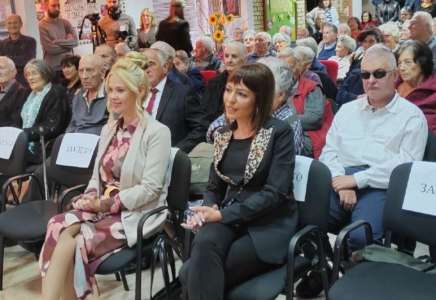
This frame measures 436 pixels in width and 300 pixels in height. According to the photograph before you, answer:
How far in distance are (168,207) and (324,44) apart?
554 cm

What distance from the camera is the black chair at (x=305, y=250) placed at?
2037 millimetres

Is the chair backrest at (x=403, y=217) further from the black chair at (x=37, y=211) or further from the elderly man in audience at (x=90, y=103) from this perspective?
the elderly man in audience at (x=90, y=103)

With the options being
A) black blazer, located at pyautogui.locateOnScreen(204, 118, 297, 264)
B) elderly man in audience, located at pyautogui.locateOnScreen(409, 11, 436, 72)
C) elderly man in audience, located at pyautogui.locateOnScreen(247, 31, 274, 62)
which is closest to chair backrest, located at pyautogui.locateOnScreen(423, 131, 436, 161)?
black blazer, located at pyautogui.locateOnScreen(204, 118, 297, 264)

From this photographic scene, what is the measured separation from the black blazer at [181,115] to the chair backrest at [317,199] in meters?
1.35

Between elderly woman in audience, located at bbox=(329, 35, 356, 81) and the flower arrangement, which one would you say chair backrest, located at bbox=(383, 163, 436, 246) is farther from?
the flower arrangement

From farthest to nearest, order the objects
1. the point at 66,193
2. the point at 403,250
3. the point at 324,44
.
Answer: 1. the point at 324,44
2. the point at 66,193
3. the point at 403,250

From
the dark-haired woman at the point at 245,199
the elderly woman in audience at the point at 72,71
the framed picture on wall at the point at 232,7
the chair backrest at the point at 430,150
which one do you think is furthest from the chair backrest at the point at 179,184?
the framed picture on wall at the point at 232,7

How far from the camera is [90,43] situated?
857cm

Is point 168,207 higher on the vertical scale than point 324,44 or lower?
lower

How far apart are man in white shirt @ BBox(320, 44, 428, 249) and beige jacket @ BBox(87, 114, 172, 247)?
79 cm

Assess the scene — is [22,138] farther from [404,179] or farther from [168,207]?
[404,179]

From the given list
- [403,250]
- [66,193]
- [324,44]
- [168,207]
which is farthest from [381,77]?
[324,44]

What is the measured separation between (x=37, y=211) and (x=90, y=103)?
3.07 feet

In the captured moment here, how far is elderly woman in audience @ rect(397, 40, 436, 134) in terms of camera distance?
3330 millimetres
